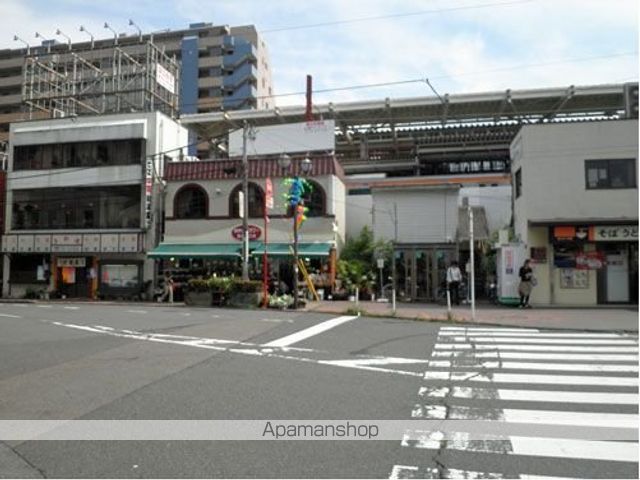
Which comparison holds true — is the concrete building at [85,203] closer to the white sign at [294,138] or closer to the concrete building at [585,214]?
the white sign at [294,138]

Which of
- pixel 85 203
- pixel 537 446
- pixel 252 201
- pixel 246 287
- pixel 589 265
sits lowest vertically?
pixel 537 446

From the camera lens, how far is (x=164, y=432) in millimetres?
5875

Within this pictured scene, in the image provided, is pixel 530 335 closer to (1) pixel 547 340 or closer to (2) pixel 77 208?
(1) pixel 547 340

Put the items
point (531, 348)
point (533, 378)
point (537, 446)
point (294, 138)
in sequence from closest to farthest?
point (537, 446) → point (533, 378) → point (531, 348) → point (294, 138)

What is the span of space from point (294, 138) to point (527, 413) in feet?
96.6

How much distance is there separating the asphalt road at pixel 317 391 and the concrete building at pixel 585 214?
7.97 metres

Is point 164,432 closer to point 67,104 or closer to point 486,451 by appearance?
point 486,451

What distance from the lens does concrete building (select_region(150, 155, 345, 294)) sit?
2862 centimetres

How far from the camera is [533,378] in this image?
874 centimetres

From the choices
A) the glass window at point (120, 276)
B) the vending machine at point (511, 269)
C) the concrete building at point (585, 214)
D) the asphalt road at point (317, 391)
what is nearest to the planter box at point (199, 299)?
the asphalt road at point (317, 391)

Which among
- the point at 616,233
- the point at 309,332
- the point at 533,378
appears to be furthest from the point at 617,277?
the point at 533,378

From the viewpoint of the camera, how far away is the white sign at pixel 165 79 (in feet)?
121

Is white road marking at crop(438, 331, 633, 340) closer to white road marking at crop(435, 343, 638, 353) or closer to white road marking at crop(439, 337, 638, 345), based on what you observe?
white road marking at crop(439, 337, 638, 345)

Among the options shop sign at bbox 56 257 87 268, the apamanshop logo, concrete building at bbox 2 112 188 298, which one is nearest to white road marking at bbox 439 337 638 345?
the apamanshop logo
